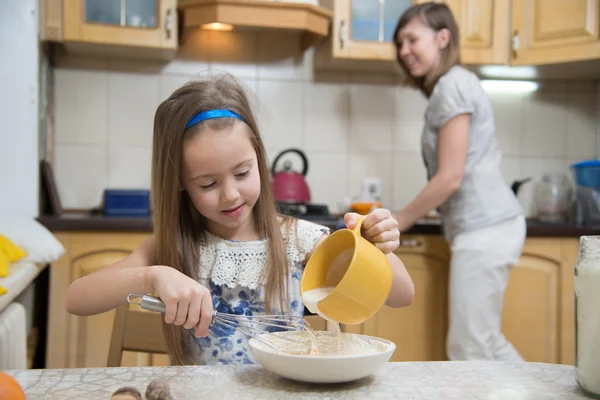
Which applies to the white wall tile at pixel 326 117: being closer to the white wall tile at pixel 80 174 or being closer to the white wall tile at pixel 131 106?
the white wall tile at pixel 131 106

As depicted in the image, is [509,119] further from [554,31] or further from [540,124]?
[554,31]

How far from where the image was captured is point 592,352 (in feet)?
2.28

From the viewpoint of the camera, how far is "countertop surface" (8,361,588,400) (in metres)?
0.69

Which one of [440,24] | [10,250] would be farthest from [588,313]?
[440,24]

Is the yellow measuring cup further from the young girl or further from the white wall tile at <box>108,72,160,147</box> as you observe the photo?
the white wall tile at <box>108,72,160,147</box>

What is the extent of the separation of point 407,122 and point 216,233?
1622mm

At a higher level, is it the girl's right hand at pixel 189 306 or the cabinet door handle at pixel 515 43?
the cabinet door handle at pixel 515 43

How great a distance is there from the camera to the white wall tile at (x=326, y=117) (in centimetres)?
259

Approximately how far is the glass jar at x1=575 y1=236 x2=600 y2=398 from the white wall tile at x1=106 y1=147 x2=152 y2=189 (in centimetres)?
198

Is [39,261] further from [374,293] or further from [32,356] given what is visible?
[374,293]

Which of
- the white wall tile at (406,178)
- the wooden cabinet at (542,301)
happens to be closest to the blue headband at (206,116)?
the wooden cabinet at (542,301)

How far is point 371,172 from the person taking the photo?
2617mm

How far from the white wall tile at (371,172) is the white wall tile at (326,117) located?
0.07 meters

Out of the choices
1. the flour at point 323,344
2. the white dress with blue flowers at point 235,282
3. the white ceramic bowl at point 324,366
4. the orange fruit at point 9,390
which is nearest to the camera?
the orange fruit at point 9,390
